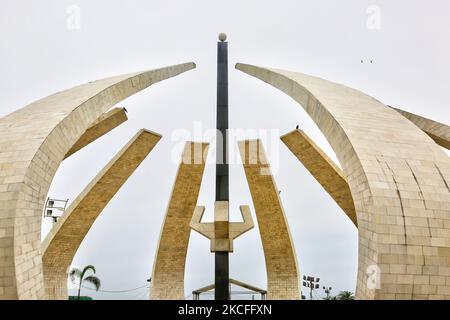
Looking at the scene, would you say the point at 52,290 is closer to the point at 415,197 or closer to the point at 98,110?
the point at 98,110

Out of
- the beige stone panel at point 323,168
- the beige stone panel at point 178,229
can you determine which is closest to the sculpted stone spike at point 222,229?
the beige stone panel at point 323,168

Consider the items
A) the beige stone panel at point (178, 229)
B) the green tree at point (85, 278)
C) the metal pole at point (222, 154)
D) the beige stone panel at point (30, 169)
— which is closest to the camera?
the beige stone panel at point (30, 169)

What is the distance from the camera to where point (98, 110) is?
26.1 feet

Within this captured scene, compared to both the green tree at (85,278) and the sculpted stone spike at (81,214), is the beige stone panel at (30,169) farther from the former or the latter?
the green tree at (85,278)

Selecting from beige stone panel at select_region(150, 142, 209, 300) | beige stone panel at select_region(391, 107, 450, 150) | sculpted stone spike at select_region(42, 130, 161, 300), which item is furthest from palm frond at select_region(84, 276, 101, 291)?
beige stone panel at select_region(391, 107, 450, 150)

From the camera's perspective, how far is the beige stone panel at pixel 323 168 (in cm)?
1162

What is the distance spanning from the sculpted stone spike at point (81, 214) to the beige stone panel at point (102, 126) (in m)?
1.08

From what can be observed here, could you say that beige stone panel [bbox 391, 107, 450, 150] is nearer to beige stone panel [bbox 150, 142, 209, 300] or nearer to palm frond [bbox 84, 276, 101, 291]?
beige stone panel [bbox 150, 142, 209, 300]

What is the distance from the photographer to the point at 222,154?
1049 centimetres

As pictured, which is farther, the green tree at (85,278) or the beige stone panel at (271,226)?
the green tree at (85,278)

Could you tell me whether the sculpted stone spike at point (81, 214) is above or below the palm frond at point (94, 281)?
above

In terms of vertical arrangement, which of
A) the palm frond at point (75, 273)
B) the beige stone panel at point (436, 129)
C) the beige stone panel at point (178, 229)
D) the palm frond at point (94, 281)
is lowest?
the palm frond at point (94, 281)

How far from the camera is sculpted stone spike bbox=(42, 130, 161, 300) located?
1230 cm

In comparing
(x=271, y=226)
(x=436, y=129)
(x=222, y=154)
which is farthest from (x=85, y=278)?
(x=436, y=129)
